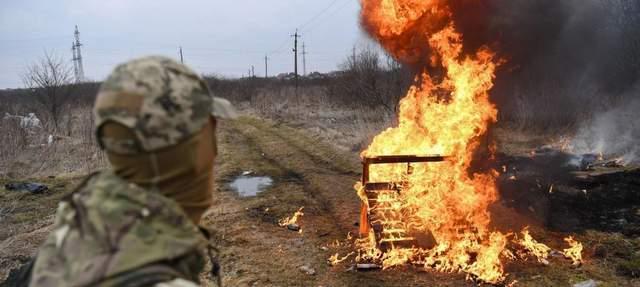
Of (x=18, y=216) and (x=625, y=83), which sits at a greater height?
(x=625, y=83)

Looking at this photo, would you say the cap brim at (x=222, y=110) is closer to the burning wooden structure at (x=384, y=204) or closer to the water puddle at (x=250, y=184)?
the burning wooden structure at (x=384, y=204)

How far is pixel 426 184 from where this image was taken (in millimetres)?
6980

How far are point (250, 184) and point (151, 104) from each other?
9811mm

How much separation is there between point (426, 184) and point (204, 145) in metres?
5.74

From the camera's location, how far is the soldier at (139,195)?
1.38 metres

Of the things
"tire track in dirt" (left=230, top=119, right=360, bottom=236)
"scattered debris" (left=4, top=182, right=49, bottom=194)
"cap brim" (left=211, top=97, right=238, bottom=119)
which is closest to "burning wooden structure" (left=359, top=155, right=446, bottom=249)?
"tire track in dirt" (left=230, top=119, right=360, bottom=236)

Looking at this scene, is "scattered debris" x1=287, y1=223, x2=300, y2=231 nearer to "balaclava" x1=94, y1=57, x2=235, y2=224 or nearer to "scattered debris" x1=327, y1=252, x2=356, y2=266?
"scattered debris" x1=327, y1=252, x2=356, y2=266

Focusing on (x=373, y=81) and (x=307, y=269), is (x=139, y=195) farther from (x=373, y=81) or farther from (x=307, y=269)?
(x=373, y=81)

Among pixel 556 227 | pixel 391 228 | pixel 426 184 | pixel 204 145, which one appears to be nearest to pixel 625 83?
pixel 556 227

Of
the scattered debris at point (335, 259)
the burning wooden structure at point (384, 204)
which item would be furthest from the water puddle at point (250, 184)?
the scattered debris at point (335, 259)

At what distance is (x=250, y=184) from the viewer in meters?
11.2

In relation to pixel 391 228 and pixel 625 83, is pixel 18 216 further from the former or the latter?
pixel 625 83

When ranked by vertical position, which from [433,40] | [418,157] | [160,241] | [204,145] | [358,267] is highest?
[433,40]

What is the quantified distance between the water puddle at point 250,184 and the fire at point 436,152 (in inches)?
138
